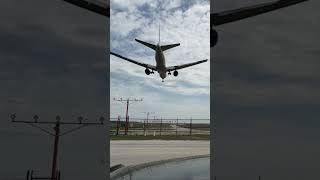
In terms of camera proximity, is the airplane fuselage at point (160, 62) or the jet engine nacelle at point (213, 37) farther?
the airplane fuselage at point (160, 62)

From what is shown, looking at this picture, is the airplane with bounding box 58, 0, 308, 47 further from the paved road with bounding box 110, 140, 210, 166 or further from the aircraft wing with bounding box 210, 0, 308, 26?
the paved road with bounding box 110, 140, 210, 166

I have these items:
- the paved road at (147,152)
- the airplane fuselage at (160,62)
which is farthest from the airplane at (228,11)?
the airplane fuselage at (160,62)

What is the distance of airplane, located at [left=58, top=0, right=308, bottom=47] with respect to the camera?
211 inches

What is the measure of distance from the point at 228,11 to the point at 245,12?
23cm

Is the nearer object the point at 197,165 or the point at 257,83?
the point at 257,83

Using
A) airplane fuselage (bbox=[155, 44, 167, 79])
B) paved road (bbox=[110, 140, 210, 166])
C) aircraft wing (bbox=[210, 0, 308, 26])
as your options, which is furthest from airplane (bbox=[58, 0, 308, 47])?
airplane fuselage (bbox=[155, 44, 167, 79])

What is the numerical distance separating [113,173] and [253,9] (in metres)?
2.90

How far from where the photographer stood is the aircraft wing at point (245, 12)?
5.37 meters
